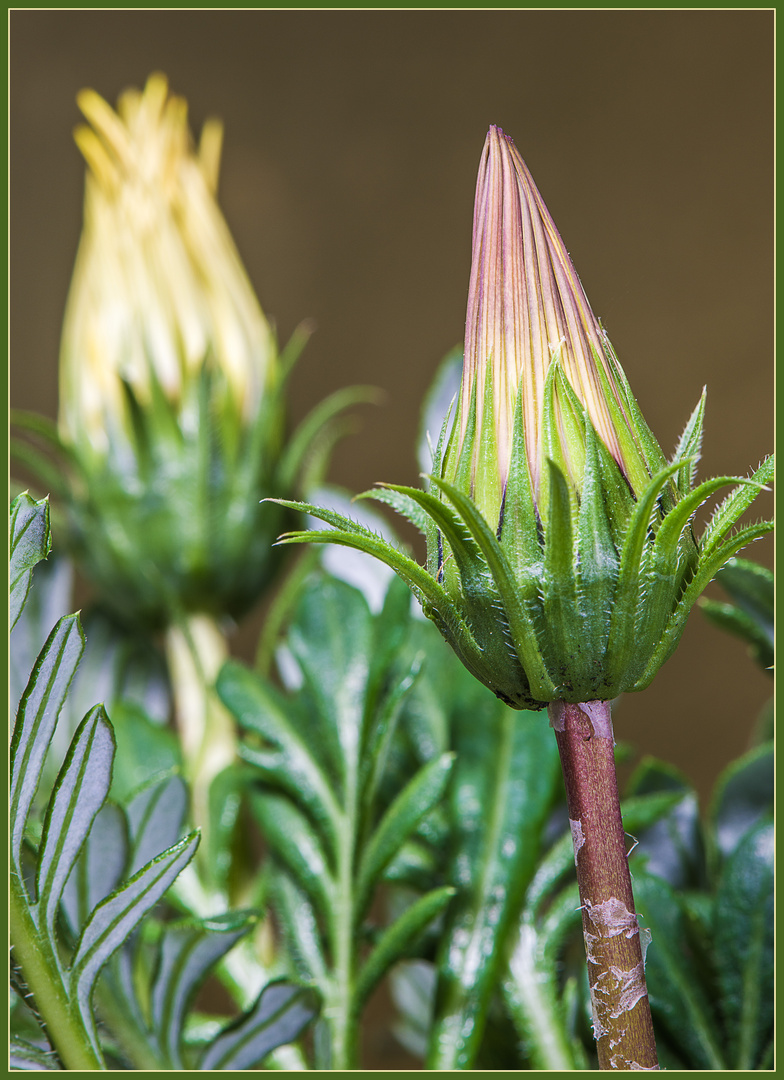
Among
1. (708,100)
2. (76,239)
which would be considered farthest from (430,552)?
(76,239)

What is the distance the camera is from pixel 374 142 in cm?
89

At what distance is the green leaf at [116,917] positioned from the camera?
157 mm

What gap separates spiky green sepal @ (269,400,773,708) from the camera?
13 centimetres

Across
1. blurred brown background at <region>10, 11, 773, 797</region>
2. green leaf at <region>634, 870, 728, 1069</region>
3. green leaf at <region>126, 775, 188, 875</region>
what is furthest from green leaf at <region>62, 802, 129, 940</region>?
blurred brown background at <region>10, 11, 773, 797</region>

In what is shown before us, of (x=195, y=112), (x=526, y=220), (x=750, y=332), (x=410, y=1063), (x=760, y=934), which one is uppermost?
(x=195, y=112)

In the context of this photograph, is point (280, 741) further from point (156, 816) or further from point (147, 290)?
point (147, 290)

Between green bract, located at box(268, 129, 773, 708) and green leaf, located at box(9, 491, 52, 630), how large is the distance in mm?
45

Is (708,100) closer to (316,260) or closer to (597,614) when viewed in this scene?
(316,260)

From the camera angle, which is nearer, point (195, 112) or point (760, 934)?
point (760, 934)

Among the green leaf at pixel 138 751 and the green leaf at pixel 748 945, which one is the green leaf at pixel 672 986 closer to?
the green leaf at pixel 748 945

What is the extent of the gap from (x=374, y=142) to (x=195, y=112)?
0.68ft

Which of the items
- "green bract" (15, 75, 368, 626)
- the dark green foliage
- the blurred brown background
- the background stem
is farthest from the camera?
the blurred brown background

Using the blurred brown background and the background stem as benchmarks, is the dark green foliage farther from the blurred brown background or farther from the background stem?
the blurred brown background

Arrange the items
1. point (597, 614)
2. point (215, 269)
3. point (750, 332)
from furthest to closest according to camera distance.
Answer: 1. point (750, 332)
2. point (215, 269)
3. point (597, 614)
